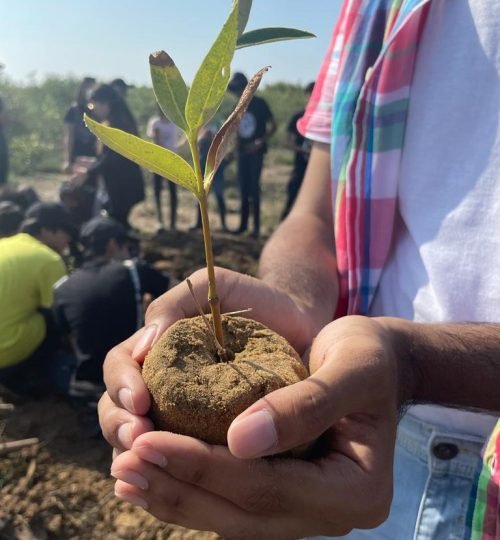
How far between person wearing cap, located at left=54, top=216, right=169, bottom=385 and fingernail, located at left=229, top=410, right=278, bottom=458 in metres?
2.69

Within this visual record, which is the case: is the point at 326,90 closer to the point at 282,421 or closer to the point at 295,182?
the point at 282,421

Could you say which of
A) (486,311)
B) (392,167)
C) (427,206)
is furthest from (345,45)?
(486,311)

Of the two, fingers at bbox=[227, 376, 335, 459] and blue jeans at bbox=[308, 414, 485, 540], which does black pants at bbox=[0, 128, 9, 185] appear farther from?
fingers at bbox=[227, 376, 335, 459]

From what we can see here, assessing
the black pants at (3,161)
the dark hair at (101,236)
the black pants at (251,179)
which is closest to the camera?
the dark hair at (101,236)

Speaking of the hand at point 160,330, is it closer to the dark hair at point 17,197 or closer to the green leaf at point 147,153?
the green leaf at point 147,153

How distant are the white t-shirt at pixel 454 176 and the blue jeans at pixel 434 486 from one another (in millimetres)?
31

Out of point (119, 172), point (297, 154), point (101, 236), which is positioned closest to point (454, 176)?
point (101, 236)

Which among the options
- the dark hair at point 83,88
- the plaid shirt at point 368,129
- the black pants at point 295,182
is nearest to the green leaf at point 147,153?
the plaid shirt at point 368,129

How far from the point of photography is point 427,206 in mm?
1118

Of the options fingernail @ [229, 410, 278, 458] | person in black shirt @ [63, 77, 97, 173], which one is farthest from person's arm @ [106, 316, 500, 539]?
person in black shirt @ [63, 77, 97, 173]

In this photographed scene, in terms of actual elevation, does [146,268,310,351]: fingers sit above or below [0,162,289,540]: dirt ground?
above

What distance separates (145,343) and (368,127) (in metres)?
0.62

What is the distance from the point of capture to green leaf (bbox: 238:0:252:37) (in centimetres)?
86

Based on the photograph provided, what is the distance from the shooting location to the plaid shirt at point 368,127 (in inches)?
44.9
